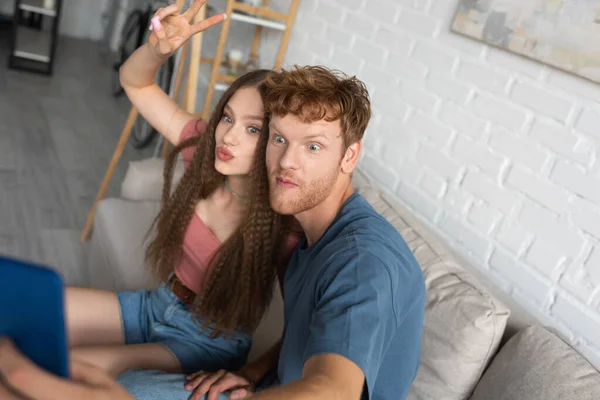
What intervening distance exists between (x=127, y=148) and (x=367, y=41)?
199 centimetres

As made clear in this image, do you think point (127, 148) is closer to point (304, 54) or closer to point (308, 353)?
point (304, 54)

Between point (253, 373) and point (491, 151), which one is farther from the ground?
point (491, 151)

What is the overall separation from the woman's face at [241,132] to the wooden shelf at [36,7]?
3.72m

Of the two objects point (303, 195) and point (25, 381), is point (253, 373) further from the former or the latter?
point (25, 381)

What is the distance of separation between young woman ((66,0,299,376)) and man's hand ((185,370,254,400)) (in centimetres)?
15

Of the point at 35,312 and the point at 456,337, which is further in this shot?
the point at 456,337

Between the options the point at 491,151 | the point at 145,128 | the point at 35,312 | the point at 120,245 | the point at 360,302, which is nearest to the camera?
the point at 35,312

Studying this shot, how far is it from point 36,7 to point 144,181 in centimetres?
303

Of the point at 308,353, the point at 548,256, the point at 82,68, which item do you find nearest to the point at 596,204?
the point at 548,256

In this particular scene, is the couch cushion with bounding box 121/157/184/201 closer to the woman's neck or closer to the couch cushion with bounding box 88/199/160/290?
the couch cushion with bounding box 88/199/160/290

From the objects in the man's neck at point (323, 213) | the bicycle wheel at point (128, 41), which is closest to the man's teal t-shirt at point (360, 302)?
the man's neck at point (323, 213)

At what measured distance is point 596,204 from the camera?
51.3 inches

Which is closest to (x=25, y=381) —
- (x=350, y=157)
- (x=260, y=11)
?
(x=350, y=157)

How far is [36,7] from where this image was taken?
4293 mm
